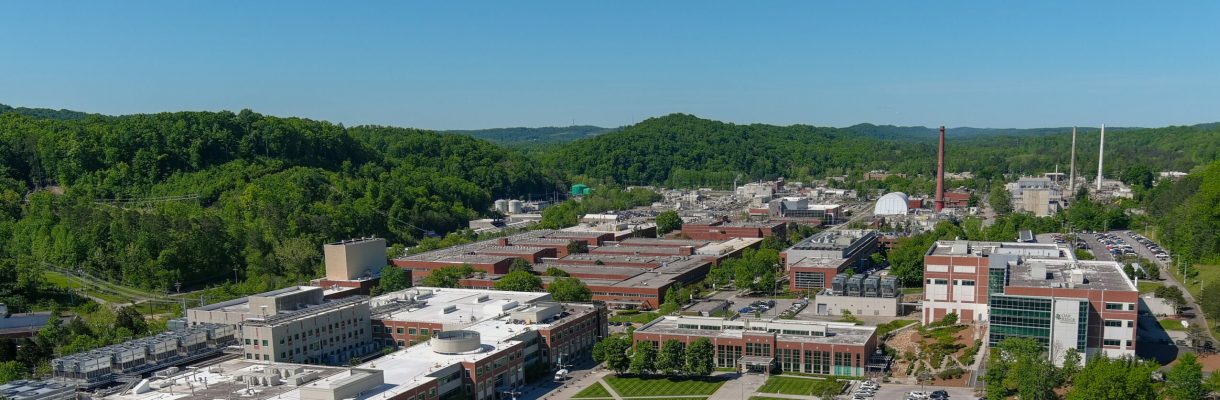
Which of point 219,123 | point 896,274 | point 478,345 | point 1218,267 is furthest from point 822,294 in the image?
point 219,123

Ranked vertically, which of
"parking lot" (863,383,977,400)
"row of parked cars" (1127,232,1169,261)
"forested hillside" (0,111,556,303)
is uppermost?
"forested hillside" (0,111,556,303)

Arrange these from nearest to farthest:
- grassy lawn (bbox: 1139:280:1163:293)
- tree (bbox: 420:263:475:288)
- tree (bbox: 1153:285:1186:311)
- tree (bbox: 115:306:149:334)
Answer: tree (bbox: 115:306:149:334) → tree (bbox: 1153:285:1186:311) → grassy lawn (bbox: 1139:280:1163:293) → tree (bbox: 420:263:475:288)

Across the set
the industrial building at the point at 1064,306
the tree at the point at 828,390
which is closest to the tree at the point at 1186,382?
the industrial building at the point at 1064,306

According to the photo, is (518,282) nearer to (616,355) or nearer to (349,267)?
(349,267)

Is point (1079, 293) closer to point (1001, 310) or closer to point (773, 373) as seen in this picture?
point (1001, 310)

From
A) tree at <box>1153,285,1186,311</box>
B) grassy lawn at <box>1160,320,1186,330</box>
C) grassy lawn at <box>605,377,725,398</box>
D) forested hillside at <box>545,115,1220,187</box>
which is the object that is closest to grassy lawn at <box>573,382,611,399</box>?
grassy lawn at <box>605,377,725,398</box>

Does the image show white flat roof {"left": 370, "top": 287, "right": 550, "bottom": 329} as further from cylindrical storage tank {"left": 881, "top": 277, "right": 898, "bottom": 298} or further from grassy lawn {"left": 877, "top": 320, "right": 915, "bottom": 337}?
cylindrical storage tank {"left": 881, "top": 277, "right": 898, "bottom": 298}

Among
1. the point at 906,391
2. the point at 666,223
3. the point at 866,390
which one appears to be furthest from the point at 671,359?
the point at 666,223
